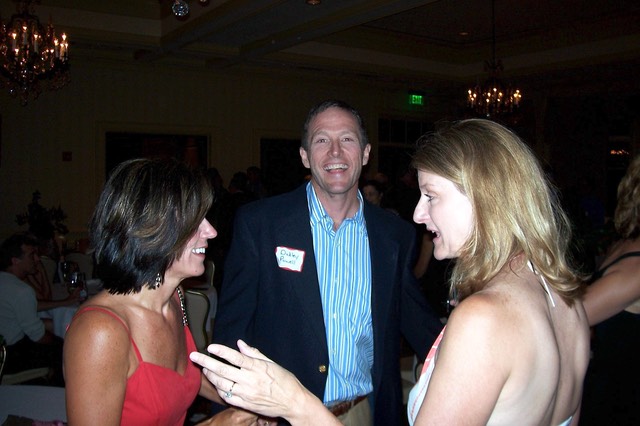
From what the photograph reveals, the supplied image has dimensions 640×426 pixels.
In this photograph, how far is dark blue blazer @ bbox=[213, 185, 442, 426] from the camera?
79.9 inches

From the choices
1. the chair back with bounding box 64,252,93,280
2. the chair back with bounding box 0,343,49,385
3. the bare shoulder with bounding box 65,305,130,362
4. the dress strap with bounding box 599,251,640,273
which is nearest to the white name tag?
the bare shoulder with bounding box 65,305,130,362

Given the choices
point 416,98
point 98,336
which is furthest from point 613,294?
point 416,98

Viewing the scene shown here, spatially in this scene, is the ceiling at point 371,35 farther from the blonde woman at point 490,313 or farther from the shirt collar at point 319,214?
the blonde woman at point 490,313

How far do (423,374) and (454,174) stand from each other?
0.48 m

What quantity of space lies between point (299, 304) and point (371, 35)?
331 inches

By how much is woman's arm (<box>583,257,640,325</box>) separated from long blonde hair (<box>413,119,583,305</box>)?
797 mm

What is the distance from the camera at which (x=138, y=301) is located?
1616 mm

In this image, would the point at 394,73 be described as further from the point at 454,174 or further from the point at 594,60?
the point at 454,174

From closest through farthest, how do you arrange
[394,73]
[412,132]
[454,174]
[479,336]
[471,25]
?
[479,336] < [454,174] < [471,25] < [394,73] < [412,132]

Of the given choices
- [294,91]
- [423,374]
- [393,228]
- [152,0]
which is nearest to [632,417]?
[393,228]

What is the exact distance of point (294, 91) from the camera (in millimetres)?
10828

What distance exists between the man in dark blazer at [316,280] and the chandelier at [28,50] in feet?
14.0

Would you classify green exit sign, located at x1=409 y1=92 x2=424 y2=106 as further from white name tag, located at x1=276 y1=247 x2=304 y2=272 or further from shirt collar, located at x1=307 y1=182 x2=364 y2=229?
white name tag, located at x1=276 y1=247 x2=304 y2=272

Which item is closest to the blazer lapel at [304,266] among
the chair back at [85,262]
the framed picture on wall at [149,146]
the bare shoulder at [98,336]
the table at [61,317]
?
the bare shoulder at [98,336]
